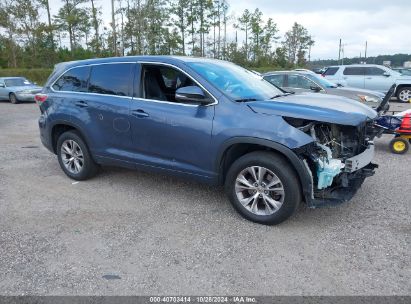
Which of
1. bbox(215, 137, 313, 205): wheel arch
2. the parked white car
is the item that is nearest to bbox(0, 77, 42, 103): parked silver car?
the parked white car

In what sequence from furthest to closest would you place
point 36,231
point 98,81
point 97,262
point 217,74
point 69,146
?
point 69,146 → point 98,81 → point 217,74 → point 36,231 → point 97,262

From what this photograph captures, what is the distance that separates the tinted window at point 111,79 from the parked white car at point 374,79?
13162mm

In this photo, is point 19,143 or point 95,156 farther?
point 19,143

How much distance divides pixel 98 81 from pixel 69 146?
3.78 feet

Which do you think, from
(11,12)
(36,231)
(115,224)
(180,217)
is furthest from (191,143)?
(11,12)

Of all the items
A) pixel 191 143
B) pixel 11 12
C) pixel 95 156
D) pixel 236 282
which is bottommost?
pixel 236 282

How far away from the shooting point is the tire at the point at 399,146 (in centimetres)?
695

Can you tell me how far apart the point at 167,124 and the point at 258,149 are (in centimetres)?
111

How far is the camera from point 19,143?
8.34 m

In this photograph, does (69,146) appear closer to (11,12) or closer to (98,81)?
(98,81)

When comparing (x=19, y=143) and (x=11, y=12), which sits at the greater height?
(x=11, y=12)

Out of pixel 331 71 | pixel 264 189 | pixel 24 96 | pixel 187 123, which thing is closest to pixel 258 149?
pixel 264 189

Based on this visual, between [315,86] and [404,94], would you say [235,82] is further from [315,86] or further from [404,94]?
[404,94]

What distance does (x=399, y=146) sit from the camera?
7.01 meters
